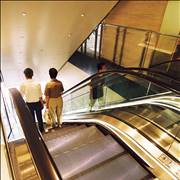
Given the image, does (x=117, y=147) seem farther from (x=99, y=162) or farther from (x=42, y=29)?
(x=42, y=29)

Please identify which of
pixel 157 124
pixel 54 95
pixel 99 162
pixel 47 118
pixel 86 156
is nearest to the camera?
pixel 99 162

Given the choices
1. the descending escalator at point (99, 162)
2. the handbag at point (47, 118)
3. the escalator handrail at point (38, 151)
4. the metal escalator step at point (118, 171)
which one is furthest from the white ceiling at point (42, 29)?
the metal escalator step at point (118, 171)

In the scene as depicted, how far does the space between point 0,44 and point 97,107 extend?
3.73m

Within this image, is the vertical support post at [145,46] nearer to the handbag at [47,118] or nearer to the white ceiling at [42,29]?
the white ceiling at [42,29]

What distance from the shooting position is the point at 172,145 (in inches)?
78.2

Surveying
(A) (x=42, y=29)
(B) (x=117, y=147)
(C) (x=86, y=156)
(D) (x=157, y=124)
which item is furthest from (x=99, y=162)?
(A) (x=42, y=29)

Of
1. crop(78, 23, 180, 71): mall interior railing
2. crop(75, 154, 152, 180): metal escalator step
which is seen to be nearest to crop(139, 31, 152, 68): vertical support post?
crop(78, 23, 180, 71): mall interior railing

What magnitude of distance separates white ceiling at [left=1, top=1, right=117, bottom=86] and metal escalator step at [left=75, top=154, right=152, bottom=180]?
3.91 m

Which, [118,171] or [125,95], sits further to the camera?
[125,95]

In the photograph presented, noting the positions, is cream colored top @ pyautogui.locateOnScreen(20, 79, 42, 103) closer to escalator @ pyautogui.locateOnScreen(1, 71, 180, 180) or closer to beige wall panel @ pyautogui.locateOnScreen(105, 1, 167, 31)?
escalator @ pyautogui.locateOnScreen(1, 71, 180, 180)

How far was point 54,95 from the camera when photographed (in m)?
3.54

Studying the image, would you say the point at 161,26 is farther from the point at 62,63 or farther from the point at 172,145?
the point at 62,63

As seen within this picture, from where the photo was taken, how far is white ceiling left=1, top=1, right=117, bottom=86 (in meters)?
4.58

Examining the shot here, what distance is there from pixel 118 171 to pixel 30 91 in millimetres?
2156
